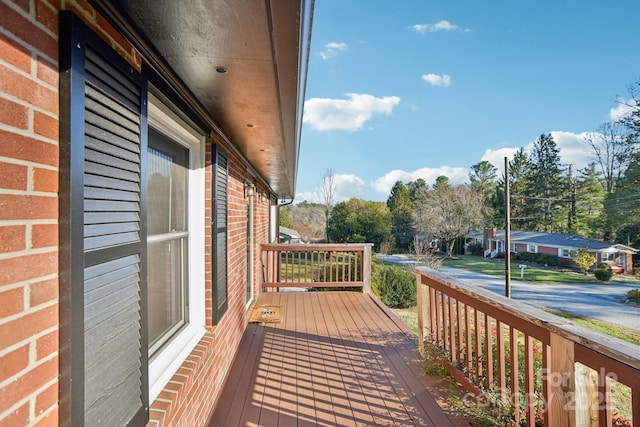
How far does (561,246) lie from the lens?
2402 cm

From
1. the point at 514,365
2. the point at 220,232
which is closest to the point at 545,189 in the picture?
the point at 514,365

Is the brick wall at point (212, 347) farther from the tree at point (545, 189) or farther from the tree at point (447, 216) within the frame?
the tree at point (545, 189)

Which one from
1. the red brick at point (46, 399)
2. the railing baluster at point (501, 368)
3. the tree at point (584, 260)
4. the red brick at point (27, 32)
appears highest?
the red brick at point (27, 32)

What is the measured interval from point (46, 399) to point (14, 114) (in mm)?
711

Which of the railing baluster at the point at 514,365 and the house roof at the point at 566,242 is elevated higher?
the railing baluster at the point at 514,365

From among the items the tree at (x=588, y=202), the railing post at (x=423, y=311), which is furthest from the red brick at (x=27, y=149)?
the tree at (x=588, y=202)

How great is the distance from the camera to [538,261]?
2572 centimetres

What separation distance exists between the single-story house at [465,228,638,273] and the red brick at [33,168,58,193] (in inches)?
1099

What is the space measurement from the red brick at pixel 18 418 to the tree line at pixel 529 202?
2085 centimetres

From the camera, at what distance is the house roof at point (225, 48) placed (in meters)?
1.06

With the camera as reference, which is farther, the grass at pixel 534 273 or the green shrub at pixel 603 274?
the grass at pixel 534 273

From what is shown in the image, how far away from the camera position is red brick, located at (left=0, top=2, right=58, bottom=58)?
2.28 feet

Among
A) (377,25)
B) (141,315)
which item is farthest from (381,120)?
(141,315)

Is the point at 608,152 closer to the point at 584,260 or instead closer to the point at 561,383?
the point at 584,260
